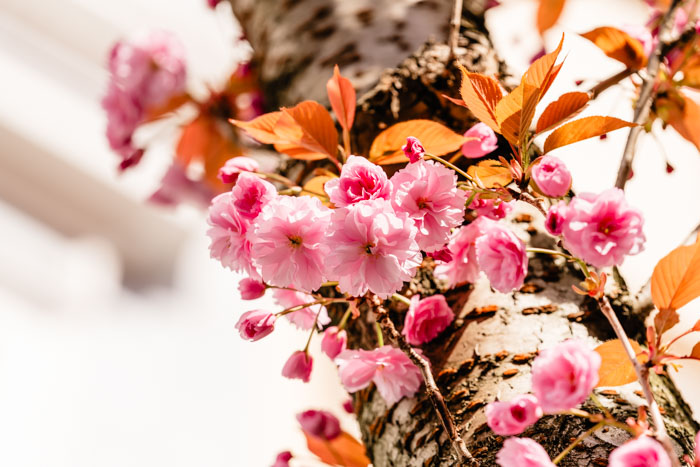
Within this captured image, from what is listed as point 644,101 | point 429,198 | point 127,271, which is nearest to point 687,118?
point 644,101

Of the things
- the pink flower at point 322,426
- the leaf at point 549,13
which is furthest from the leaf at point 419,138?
the leaf at point 549,13

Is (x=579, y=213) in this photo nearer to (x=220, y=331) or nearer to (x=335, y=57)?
(x=335, y=57)

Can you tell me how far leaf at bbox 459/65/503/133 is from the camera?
384 millimetres

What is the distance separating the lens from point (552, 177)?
1.17ft

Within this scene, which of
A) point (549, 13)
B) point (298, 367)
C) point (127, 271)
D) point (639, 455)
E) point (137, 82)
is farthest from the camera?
point (127, 271)

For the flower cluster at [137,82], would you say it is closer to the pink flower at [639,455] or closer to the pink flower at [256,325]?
the pink flower at [256,325]

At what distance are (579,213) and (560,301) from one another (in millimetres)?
183

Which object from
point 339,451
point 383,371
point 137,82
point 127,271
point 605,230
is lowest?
point 127,271

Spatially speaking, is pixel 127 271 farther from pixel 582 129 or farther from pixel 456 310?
pixel 582 129

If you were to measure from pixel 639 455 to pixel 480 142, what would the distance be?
241 millimetres

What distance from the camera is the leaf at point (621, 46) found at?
55 centimetres

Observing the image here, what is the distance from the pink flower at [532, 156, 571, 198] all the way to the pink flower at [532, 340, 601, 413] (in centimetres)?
9

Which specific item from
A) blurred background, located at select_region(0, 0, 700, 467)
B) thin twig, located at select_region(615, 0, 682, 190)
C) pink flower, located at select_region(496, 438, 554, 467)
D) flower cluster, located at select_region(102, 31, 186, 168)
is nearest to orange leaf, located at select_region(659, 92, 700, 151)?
thin twig, located at select_region(615, 0, 682, 190)

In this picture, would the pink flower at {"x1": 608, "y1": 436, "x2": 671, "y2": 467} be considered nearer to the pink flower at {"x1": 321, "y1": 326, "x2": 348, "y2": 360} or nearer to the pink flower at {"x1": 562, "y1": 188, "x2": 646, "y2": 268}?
the pink flower at {"x1": 562, "y1": 188, "x2": 646, "y2": 268}
